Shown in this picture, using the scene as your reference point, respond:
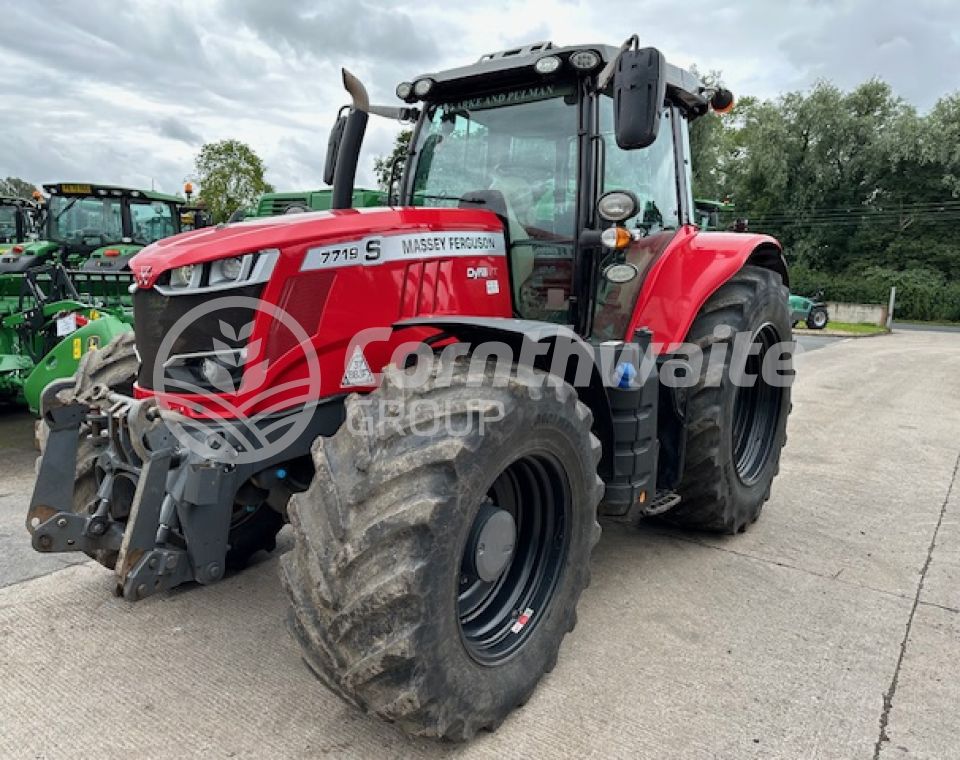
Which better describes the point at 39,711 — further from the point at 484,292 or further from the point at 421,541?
the point at 484,292

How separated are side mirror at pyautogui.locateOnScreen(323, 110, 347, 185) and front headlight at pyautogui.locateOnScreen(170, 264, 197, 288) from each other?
4.08 ft

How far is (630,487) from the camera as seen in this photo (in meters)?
3.07

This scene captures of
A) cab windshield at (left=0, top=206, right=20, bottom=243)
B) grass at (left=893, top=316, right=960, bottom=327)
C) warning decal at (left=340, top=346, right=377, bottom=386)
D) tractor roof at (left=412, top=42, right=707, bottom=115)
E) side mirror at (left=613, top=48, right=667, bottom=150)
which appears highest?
tractor roof at (left=412, top=42, right=707, bottom=115)

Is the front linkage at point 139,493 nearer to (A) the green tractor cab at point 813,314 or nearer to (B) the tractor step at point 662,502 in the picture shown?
(B) the tractor step at point 662,502

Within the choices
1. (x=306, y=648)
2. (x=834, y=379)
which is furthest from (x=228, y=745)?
(x=834, y=379)

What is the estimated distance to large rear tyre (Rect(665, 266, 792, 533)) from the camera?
353cm

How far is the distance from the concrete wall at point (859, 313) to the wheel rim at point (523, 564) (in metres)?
26.3

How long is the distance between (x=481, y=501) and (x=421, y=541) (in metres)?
0.29

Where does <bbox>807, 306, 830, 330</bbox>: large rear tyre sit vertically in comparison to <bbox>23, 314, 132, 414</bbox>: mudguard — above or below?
below

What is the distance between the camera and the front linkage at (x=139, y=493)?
2238 millimetres

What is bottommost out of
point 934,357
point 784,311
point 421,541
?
point 934,357

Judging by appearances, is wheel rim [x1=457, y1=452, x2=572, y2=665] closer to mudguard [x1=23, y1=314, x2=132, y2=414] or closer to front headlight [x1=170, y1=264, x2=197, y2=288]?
front headlight [x1=170, y1=264, x2=197, y2=288]

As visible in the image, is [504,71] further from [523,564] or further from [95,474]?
[95,474]

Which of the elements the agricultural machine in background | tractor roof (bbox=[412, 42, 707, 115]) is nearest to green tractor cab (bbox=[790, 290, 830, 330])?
the agricultural machine in background
